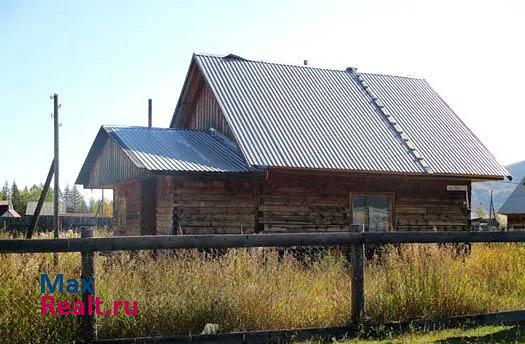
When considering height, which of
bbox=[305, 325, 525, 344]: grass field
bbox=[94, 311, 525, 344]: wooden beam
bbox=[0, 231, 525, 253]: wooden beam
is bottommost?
bbox=[305, 325, 525, 344]: grass field

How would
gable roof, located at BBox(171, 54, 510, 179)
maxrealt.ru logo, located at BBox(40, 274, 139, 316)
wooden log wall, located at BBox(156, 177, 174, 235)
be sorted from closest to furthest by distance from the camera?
maxrealt.ru logo, located at BBox(40, 274, 139, 316) < wooden log wall, located at BBox(156, 177, 174, 235) < gable roof, located at BBox(171, 54, 510, 179)

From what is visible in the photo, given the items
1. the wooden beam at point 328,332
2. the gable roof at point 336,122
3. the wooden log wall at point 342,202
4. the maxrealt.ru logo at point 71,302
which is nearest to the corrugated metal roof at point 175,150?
the gable roof at point 336,122

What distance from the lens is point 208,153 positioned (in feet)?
57.8

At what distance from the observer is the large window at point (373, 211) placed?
1845cm

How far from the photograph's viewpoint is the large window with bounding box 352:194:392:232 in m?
18.5

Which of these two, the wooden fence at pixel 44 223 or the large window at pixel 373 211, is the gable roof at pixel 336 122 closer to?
the large window at pixel 373 211

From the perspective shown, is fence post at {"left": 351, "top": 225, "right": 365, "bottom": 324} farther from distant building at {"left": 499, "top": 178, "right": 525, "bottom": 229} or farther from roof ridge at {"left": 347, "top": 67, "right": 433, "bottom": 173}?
distant building at {"left": 499, "top": 178, "right": 525, "bottom": 229}

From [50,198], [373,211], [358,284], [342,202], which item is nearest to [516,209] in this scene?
[373,211]

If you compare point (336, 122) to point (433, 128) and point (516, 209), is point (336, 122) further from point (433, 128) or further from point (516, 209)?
point (516, 209)

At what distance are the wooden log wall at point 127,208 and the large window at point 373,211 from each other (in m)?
6.09

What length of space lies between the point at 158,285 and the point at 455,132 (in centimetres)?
1583

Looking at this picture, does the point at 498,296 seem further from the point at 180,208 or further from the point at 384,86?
the point at 384,86

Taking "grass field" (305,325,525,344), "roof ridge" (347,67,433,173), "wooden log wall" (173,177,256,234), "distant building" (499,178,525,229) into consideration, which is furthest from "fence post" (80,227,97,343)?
"distant building" (499,178,525,229)

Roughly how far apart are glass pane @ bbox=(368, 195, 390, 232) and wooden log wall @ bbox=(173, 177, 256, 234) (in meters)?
3.56
